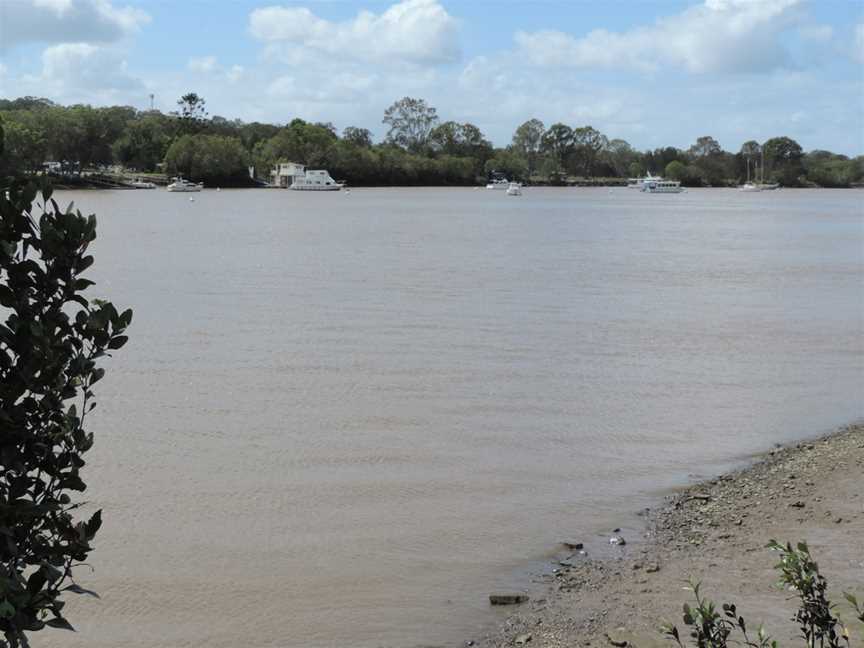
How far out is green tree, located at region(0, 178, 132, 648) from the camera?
3.33m

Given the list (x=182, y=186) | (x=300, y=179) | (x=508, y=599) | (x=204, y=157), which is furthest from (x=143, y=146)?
(x=508, y=599)

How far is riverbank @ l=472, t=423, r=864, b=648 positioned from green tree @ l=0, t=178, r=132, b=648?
4.61 meters

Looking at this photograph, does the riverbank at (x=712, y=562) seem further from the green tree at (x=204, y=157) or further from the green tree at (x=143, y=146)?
the green tree at (x=143, y=146)

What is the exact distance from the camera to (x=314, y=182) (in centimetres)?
17388

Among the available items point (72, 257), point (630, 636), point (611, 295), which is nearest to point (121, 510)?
point (630, 636)

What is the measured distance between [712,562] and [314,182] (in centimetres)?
16877

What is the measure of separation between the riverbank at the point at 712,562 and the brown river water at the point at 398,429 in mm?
491

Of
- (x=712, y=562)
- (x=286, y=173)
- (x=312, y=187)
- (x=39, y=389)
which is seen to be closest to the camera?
(x=39, y=389)

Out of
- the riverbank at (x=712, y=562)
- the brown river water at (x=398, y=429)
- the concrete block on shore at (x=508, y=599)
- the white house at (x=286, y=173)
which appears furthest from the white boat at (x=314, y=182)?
the concrete block on shore at (x=508, y=599)

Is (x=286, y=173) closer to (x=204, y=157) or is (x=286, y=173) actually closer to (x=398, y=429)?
(x=204, y=157)

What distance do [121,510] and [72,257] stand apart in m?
7.92

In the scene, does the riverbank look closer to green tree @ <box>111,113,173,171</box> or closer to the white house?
green tree @ <box>111,113,173,171</box>

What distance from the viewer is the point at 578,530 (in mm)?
10227

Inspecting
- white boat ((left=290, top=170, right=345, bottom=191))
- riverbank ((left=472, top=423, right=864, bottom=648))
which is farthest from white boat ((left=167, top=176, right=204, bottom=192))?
riverbank ((left=472, top=423, right=864, bottom=648))
